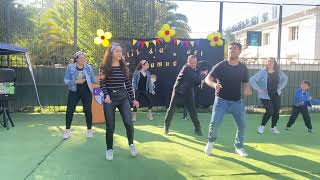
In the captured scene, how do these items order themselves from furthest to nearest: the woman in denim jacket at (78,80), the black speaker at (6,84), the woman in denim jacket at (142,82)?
the woman in denim jacket at (142,82), the black speaker at (6,84), the woman in denim jacket at (78,80)

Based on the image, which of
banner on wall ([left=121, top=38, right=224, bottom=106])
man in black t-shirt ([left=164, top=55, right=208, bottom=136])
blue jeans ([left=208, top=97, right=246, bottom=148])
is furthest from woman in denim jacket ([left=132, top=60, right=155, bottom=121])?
blue jeans ([left=208, top=97, right=246, bottom=148])

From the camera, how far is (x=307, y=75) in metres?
14.1

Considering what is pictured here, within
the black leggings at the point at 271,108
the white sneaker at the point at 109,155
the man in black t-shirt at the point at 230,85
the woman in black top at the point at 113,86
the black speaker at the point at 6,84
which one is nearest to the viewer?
the woman in black top at the point at 113,86

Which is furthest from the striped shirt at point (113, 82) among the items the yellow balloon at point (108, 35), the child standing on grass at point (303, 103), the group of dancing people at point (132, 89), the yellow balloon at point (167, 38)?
the yellow balloon at point (167, 38)

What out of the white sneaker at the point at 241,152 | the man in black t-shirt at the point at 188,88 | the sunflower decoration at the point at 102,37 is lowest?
the white sneaker at the point at 241,152

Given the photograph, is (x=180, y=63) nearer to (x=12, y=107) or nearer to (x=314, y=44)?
(x=12, y=107)

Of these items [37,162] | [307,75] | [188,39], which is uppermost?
[188,39]

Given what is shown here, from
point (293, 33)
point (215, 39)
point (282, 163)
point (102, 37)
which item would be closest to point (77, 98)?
point (102, 37)

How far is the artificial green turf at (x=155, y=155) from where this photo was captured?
5777mm

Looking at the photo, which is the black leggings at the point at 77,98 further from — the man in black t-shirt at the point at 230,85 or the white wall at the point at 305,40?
the white wall at the point at 305,40

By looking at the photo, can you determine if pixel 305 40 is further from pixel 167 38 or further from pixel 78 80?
pixel 78 80

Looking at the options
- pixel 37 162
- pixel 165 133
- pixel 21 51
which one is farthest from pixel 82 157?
pixel 21 51

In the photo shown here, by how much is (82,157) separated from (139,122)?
4.21 m

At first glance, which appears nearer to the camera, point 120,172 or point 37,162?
point 120,172
